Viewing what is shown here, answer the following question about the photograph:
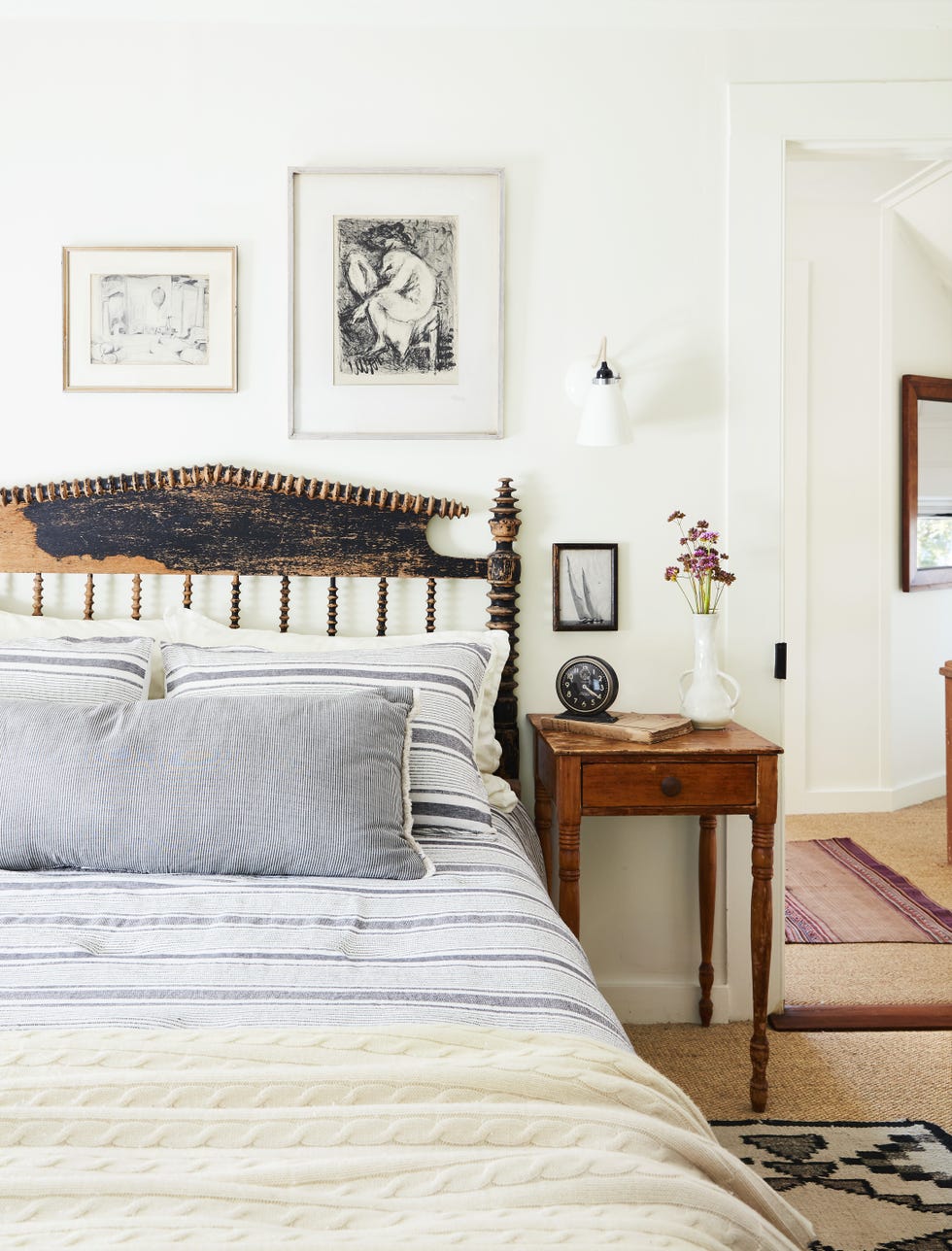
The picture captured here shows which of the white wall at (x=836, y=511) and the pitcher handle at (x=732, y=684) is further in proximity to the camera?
the white wall at (x=836, y=511)

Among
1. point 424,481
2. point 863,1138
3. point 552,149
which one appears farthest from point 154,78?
point 863,1138

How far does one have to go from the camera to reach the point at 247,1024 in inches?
44.5

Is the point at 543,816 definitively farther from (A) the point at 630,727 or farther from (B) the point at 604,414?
(B) the point at 604,414

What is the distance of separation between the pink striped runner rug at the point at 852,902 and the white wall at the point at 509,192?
2.79 feet

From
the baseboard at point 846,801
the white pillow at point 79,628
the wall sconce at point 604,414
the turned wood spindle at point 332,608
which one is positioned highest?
the wall sconce at point 604,414

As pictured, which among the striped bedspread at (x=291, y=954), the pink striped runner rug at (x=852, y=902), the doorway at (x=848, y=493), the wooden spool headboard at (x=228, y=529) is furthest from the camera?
the doorway at (x=848, y=493)

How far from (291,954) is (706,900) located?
1.46 metres

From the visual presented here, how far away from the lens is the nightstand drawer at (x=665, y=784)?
2.12 meters

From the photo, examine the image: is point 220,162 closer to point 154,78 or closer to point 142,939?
point 154,78

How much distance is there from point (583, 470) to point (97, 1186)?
2000 millimetres

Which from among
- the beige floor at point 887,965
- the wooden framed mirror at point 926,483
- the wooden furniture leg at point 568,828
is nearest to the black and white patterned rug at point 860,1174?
the wooden furniture leg at point 568,828

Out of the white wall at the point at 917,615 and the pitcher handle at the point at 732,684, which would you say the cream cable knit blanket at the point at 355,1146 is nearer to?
the pitcher handle at the point at 732,684

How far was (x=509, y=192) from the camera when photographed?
248 cm

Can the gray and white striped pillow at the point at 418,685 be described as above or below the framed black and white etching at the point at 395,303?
below
